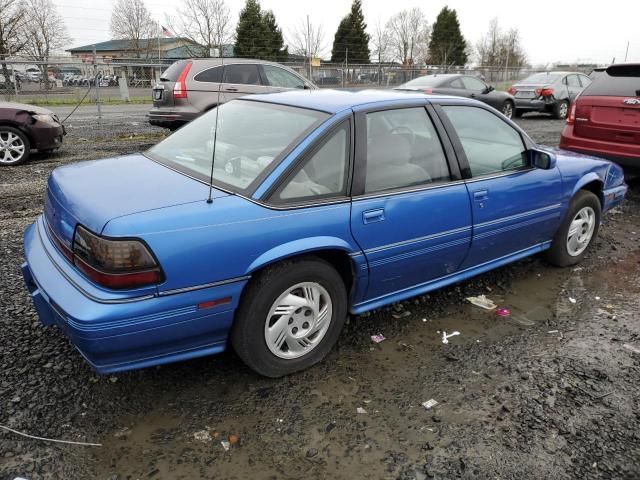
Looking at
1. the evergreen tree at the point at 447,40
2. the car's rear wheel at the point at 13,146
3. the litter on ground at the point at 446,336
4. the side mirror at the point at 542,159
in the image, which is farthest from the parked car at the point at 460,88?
the evergreen tree at the point at 447,40

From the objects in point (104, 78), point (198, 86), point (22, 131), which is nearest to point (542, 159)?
point (22, 131)

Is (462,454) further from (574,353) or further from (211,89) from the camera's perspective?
(211,89)

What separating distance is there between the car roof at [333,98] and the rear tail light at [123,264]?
54.7 inches

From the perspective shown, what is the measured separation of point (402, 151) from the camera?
10.6ft

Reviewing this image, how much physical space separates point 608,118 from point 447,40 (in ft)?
192

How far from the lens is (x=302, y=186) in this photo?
2730 millimetres

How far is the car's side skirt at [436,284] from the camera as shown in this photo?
3129 millimetres

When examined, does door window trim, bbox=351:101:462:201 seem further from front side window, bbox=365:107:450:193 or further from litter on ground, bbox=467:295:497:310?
litter on ground, bbox=467:295:497:310

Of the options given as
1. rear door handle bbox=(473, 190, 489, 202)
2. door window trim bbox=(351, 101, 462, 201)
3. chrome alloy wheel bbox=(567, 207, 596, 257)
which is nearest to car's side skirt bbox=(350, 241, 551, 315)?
chrome alloy wheel bbox=(567, 207, 596, 257)

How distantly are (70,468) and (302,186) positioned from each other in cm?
169

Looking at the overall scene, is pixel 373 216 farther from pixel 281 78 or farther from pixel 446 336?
pixel 281 78

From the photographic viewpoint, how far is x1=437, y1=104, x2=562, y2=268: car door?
3.50 meters

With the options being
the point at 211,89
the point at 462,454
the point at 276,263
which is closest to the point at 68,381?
the point at 276,263

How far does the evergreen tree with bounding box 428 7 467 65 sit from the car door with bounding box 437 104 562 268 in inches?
2337
